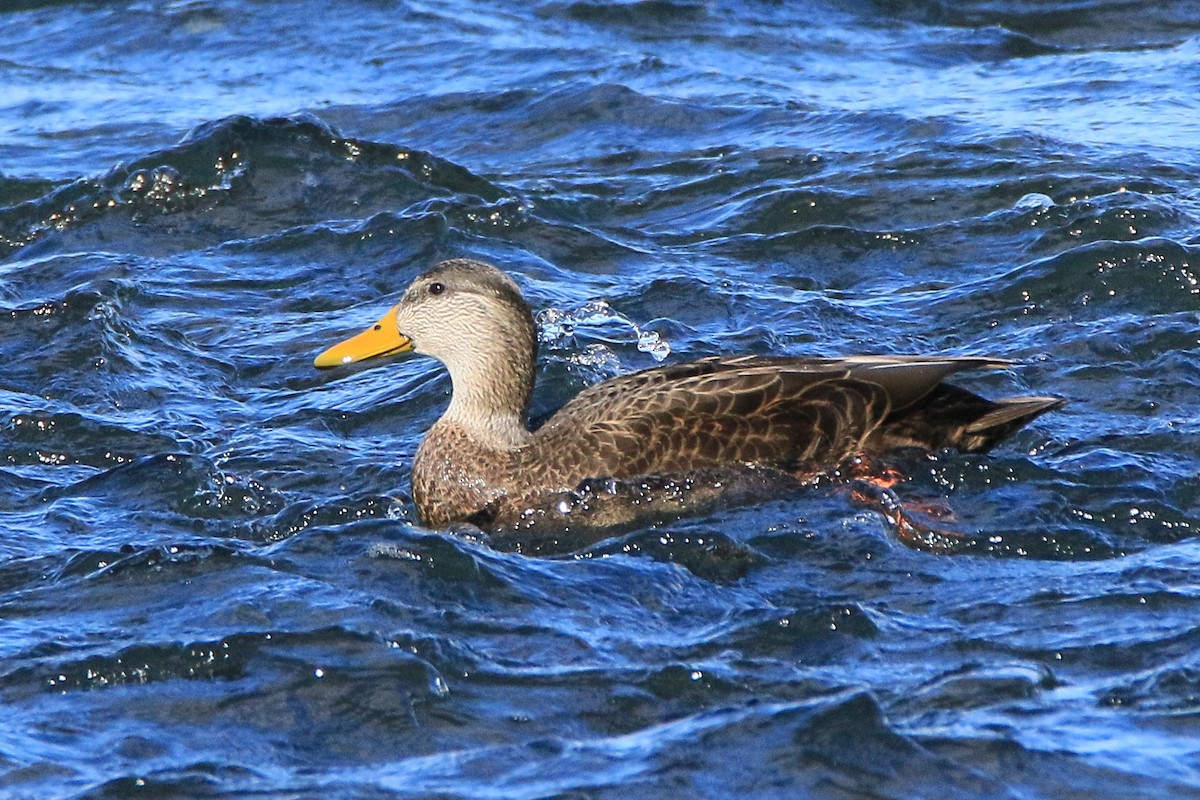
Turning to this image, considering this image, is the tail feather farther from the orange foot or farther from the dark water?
the orange foot

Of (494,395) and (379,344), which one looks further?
(379,344)

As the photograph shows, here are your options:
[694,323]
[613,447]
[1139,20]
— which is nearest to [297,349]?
[694,323]

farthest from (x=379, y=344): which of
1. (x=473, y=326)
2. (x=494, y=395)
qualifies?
(x=494, y=395)

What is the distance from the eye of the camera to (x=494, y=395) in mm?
7719

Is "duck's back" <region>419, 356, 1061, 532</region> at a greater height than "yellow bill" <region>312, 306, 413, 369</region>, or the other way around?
"yellow bill" <region>312, 306, 413, 369</region>

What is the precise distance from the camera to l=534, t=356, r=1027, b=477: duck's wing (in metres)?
7.30

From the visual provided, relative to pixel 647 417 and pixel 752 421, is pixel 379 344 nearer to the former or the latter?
pixel 647 417

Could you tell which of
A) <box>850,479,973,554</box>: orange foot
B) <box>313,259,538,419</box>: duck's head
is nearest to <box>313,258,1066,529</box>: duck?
<box>313,259,538,419</box>: duck's head

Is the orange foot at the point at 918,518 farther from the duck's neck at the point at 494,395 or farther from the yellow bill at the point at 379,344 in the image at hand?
the yellow bill at the point at 379,344

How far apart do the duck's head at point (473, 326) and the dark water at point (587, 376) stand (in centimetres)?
65

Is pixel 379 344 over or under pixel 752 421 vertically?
over

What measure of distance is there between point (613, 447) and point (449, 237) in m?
3.60

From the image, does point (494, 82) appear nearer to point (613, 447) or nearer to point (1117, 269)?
point (1117, 269)

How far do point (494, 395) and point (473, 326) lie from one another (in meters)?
0.32
